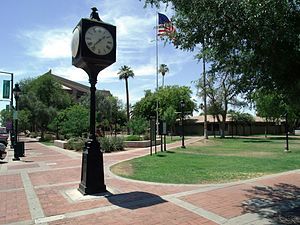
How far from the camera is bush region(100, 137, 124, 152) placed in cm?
2361

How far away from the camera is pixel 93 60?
29.1 feet

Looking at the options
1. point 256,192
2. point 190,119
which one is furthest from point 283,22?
point 190,119

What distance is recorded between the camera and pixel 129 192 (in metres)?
8.86

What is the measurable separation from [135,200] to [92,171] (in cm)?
143

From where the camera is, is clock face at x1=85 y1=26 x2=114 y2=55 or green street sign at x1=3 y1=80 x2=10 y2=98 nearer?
clock face at x1=85 y1=26 x2=114 y2=55

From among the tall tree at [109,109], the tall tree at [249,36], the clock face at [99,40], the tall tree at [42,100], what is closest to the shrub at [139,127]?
the tall tree at [42,100]

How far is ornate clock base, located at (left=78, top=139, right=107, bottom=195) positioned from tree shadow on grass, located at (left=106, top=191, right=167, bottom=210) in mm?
545

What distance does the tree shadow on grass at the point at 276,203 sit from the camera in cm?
659

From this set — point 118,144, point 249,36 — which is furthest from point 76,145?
point 249,36

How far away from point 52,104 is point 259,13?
58.2m

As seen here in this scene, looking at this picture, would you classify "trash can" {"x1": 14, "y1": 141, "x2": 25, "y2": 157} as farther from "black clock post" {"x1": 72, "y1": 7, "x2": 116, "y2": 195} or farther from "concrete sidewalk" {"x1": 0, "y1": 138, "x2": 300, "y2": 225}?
"black clock post" {"x1": 72, "y1": 7, "x2": 116, "y2": 195}

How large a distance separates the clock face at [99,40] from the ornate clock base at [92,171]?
2.44 m

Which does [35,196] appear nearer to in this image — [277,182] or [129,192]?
[129,192]

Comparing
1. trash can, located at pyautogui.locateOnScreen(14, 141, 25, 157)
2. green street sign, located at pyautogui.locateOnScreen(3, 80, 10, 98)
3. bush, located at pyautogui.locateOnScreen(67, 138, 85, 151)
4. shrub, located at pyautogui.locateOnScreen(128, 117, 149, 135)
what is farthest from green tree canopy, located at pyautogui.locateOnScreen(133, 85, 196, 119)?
trash can, located at pyautogui.locateOnScreen(14, 141, 25, 157)
